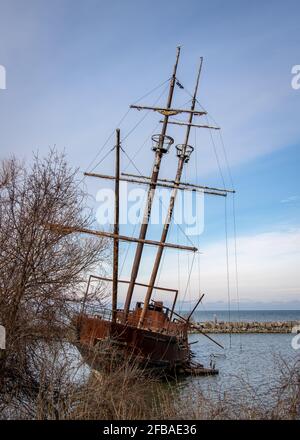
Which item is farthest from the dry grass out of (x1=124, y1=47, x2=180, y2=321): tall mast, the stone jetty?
the stone jetty

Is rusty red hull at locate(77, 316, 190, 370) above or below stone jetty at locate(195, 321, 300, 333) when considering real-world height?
above

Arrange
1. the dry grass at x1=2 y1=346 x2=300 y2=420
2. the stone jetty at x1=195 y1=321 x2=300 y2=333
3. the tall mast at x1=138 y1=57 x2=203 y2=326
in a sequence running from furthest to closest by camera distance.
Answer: the stone jetty at x1=195 y1=321 x2=300 y2=333, the tall mast at x1=138 y1=57 x2=203 y2=326, the dry grass at x1=2 y1=346 x2=300 y2=420

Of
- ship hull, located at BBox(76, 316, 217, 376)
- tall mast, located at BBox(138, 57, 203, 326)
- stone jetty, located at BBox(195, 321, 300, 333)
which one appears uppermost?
tall mast, located at BBox(138, 57, 203, 326)

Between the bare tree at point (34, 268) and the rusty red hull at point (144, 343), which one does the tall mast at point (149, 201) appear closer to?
the rusty red hull at point (144, 343)

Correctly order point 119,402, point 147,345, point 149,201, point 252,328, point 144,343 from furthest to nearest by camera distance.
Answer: point 252,328 < point 149,201 < point 147,345 < point 144,343 < point 119,402

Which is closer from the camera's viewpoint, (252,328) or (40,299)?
(40,299)

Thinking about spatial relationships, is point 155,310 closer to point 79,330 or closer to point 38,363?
point 79,330

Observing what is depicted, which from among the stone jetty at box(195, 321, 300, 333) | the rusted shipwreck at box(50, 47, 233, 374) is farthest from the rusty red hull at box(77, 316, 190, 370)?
the stone jetty at box(195, 321, 300, 333)

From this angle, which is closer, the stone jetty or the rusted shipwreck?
the rusted shipwreck

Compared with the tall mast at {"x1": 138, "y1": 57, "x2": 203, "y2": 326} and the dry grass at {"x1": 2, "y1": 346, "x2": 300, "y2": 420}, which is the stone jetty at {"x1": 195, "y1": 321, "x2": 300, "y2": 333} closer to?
the tall mast at {"x1": 138, "y1": 57, "x2": 203, "y2": 326}

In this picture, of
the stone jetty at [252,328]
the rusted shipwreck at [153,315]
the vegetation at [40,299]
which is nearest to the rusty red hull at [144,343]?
the rusted shipwreck at [153,315]

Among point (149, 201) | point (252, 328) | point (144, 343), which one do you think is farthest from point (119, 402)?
point (252, 328)

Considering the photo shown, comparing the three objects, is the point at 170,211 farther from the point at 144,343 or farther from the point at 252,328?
the point at 252,328

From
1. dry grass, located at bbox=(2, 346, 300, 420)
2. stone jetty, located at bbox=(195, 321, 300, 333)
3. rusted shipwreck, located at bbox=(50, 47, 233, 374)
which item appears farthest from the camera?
stone jetty, located at bbox=(195, 321, 300, 333)
